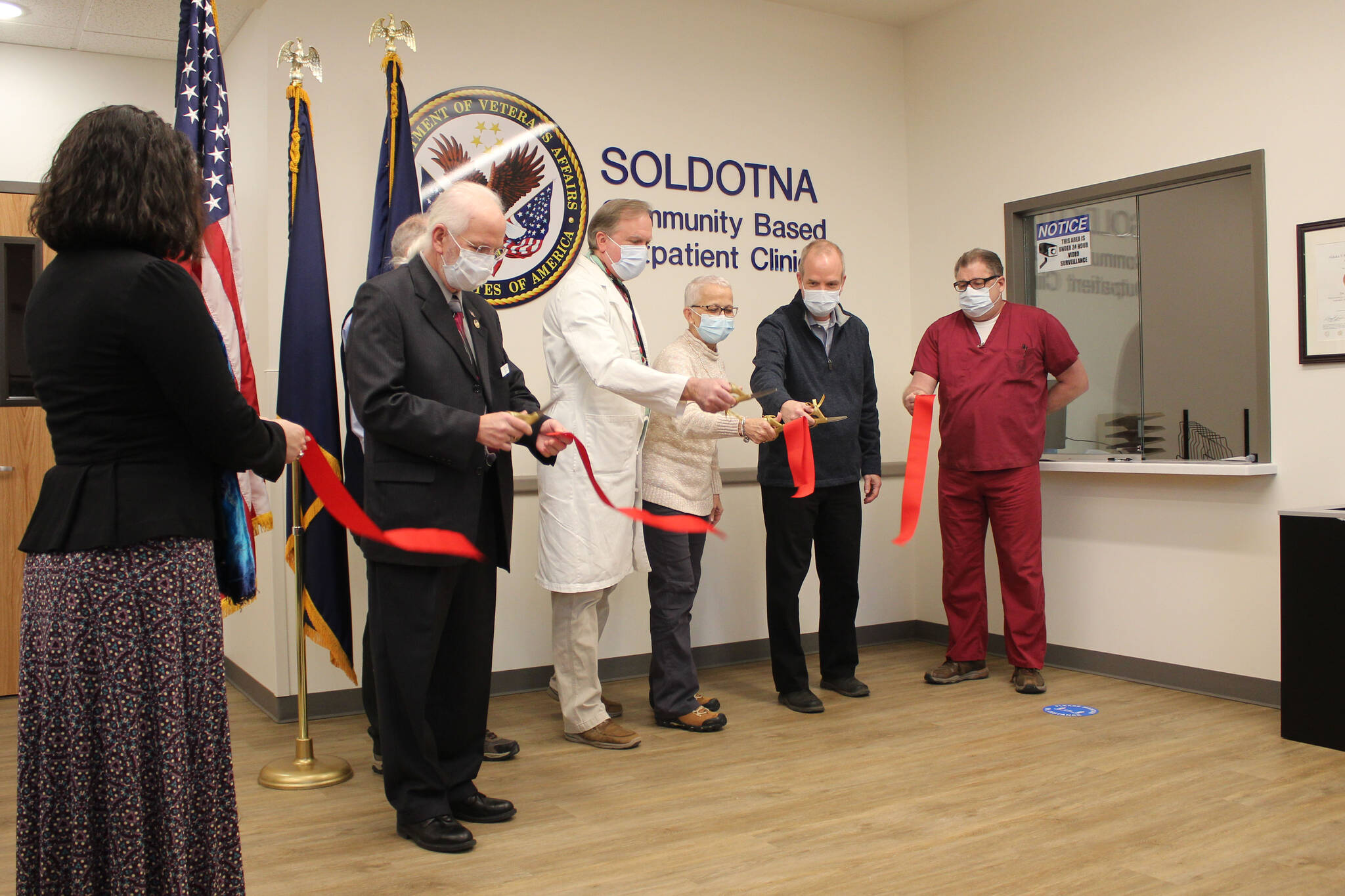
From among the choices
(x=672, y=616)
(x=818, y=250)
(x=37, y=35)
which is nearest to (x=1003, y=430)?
(x=818, y=250)

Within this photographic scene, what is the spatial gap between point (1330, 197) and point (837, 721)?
2.62 metres

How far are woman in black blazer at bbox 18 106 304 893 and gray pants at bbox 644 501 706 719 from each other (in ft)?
7.02

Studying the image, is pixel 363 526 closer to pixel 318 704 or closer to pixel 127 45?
pixel 318 704

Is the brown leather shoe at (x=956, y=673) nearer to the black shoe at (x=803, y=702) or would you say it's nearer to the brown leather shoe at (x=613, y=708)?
the black shoe at (x=803, y=702)

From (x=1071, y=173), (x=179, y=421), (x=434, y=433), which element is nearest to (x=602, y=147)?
(x=1071, y=173)

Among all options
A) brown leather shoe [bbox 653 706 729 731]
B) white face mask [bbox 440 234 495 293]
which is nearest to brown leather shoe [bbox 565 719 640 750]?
brown leather shoe [bbox 653 706 729 731]

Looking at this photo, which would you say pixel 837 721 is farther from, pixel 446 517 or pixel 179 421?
pixel 179 421

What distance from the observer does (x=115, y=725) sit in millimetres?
1663

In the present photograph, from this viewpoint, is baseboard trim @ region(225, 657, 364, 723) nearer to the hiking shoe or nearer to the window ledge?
the hiking shoe

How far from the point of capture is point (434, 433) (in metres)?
2.48

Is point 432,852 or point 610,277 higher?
point 610,277

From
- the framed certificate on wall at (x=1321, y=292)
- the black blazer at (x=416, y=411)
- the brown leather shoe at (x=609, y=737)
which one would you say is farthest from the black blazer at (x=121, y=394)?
the framed certificate on wall at (x=1321, y=292)

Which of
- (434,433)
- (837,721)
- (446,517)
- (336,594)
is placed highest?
(434,433)

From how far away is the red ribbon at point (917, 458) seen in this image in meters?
4.18
